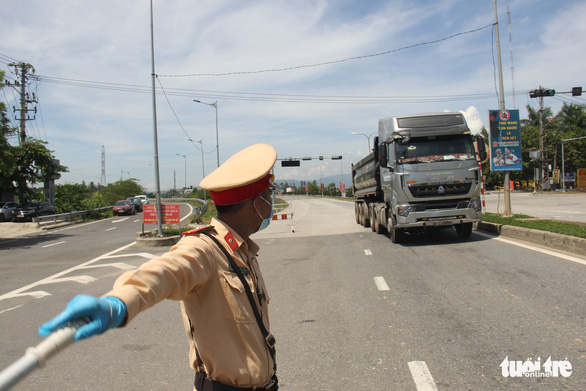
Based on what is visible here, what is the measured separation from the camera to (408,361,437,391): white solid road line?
11.1 ft

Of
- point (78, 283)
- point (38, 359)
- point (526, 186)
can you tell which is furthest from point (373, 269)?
point (526, 186)

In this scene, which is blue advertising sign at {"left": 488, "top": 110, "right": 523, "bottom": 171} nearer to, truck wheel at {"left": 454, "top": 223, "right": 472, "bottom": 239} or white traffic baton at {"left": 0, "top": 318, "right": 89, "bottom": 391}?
truck wheel at {"left": 454, "top": 223, "right": 472, "bottom": 239}

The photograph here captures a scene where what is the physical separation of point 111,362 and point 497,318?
4.53m

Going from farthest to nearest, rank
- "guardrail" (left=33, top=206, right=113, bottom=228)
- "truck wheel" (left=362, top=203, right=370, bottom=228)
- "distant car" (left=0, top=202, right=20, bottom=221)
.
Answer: "distant car" (left=0, top=202, right=20, bottom=221)
"guardrail" (left=33, top=206, right=113, bottom=228)
"truck wheel" (left=362, top=203, right=370, bottom=228)

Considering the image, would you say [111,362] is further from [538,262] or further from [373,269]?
[538,262]

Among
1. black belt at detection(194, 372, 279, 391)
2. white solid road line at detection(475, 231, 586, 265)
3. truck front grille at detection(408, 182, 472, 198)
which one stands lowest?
white solid road line at detection(475, 231, 586, 265)

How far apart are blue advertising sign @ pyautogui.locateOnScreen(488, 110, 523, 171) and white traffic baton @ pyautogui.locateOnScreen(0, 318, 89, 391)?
17.0 meters

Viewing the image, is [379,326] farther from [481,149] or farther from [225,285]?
[481,149]

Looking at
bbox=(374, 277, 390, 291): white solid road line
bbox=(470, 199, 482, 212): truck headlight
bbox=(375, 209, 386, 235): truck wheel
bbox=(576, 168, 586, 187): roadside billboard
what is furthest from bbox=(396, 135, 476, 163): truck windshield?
bbox=(576, 168, 586, 187): roadside billboard

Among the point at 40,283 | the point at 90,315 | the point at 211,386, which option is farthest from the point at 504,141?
the point at 90,315

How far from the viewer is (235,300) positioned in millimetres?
1721

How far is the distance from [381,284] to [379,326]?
2266mm

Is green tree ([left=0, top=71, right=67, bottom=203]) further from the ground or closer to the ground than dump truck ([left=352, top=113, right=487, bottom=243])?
further from the ground

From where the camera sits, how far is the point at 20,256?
1418cm
